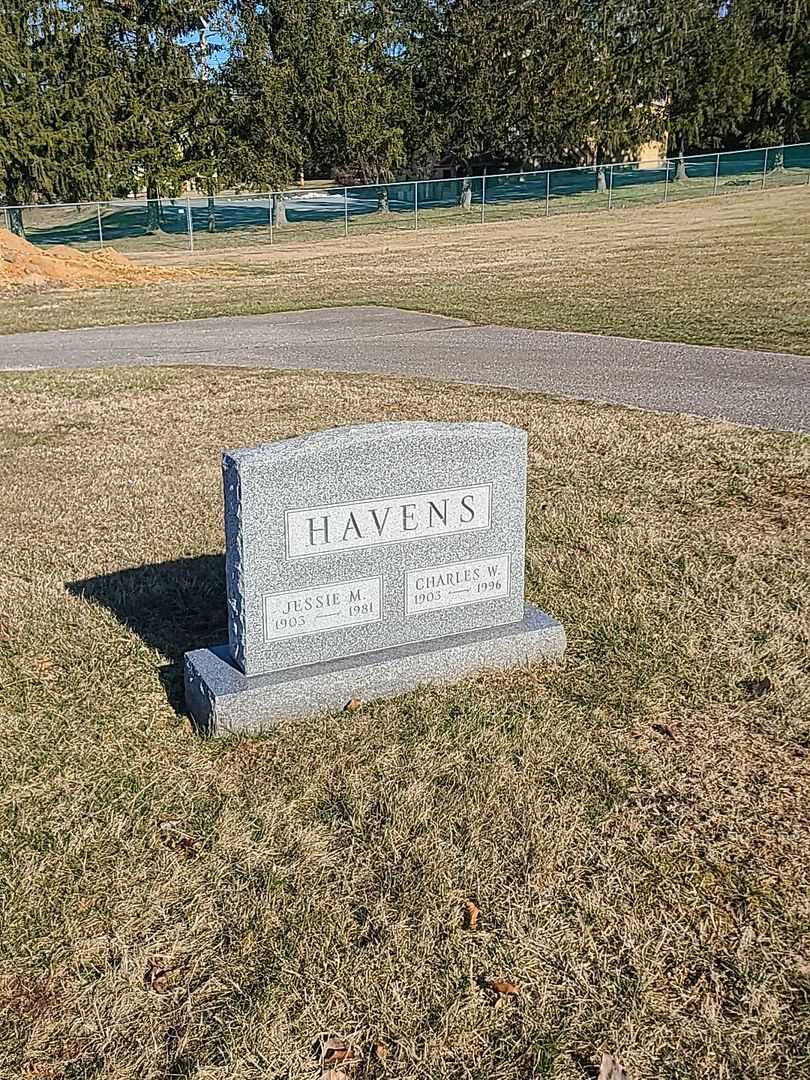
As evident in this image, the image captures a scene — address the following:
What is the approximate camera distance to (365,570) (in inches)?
134

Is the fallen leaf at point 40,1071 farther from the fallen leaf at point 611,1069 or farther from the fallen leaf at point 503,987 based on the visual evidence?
the fallen leaf at point 611,1069

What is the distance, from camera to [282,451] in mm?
3125

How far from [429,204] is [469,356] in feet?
105

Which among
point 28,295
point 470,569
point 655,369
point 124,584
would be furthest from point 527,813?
point 28,295

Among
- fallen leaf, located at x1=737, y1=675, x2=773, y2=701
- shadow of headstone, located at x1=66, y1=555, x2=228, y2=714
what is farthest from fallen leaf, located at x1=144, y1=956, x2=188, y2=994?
fallen leaf, located at x1=737, y1=675, x2=773, y2=701

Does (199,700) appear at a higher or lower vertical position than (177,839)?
higher

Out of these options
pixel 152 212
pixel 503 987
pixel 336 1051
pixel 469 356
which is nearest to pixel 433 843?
pixel 503 987

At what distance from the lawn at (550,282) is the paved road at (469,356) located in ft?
3.01

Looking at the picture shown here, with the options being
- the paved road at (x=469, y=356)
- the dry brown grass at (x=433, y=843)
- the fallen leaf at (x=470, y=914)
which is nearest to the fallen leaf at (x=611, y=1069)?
the dry brown grass at (x=433, y=843)

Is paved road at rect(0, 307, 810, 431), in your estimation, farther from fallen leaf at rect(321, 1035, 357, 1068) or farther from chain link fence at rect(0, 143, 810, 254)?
chain link fence at rect(0, 143, 810, 254)

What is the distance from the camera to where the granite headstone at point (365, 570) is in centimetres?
319

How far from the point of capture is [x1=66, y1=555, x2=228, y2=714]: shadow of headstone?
3.96 metres

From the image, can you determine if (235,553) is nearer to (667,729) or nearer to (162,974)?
(162,974)

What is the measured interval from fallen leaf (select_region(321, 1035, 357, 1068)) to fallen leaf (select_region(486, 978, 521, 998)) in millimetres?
360
